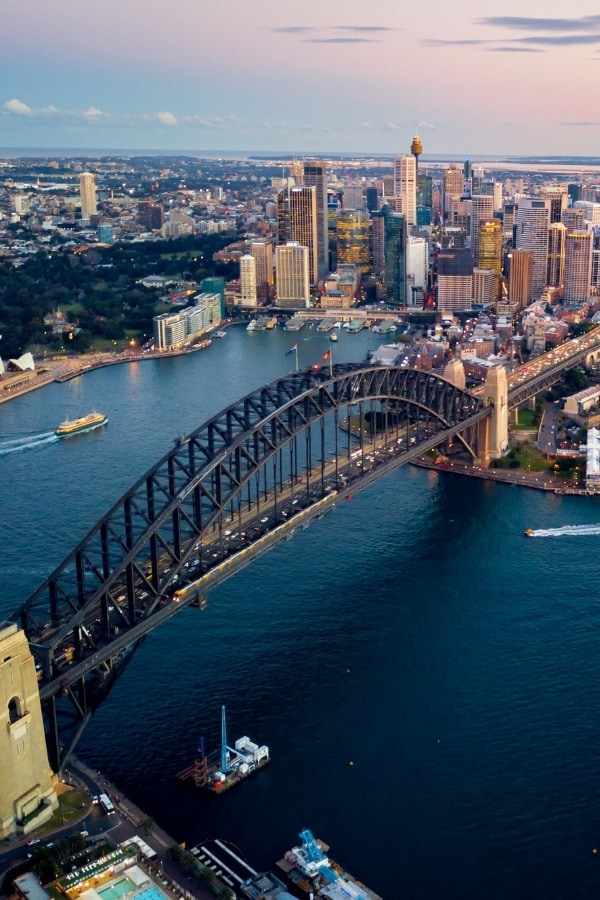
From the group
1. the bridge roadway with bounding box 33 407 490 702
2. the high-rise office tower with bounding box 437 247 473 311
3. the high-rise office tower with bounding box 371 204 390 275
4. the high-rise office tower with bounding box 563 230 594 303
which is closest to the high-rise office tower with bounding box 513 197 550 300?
the high-rise office tower with bounding box 563 230 594 303

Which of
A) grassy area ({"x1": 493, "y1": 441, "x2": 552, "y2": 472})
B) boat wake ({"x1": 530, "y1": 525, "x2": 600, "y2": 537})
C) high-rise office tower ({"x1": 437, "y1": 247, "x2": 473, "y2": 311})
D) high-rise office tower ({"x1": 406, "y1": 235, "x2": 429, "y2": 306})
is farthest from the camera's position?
high-rise office tower ({"x1": 406, "y1": 235, "x2": 429, "y2": 306})

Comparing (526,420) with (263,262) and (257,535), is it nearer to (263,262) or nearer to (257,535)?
(257,535)

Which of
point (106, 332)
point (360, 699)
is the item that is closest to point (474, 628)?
point (360, 699)

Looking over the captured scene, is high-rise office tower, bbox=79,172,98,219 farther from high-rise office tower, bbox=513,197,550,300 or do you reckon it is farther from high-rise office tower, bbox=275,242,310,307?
high-rise office tower, bbox=275,242,310,307

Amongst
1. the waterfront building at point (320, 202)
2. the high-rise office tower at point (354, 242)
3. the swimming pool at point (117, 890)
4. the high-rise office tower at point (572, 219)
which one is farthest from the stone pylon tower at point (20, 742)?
the high-rise office tower at point (572, 219)

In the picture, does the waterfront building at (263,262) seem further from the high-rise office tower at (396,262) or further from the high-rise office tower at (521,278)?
the high-rise office tower at (521,278)
